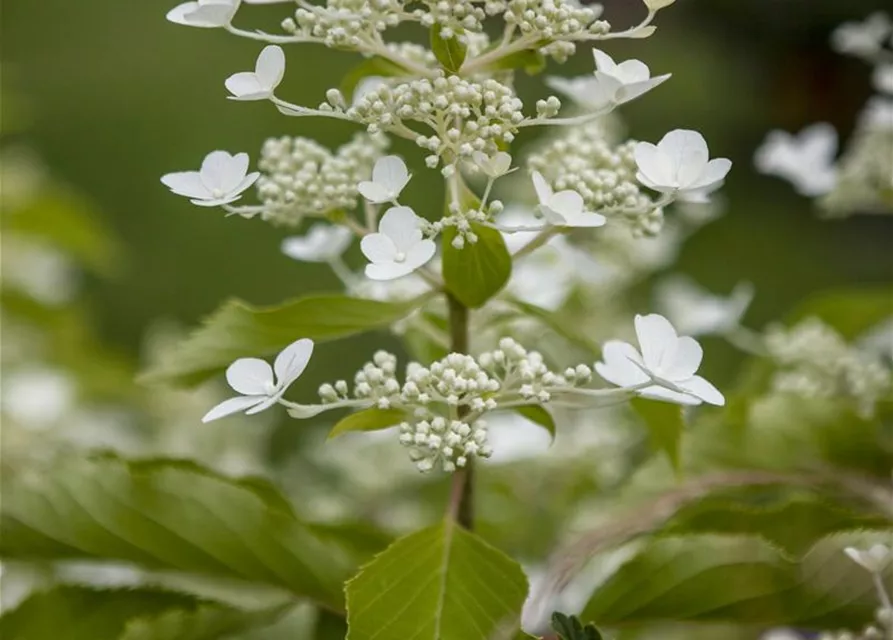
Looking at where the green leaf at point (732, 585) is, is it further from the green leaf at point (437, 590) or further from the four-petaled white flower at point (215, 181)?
the four-petaled white flower at point (215, 181)

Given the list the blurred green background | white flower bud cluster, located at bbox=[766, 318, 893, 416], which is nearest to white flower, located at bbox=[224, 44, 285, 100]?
white flower bud cluster, located at bbox=[766, 318, 893, 416]

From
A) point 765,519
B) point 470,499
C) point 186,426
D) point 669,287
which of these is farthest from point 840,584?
point 186,426

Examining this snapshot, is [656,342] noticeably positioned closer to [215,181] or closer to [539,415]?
[539,415]

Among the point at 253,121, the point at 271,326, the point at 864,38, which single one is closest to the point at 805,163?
the point at 864,38

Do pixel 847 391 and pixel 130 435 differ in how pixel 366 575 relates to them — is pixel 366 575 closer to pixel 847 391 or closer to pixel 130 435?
pixel 847 391

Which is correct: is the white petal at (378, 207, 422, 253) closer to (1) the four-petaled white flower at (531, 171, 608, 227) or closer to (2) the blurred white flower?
(1) the four-petaled white flower at (531, 171, 608, 227)
